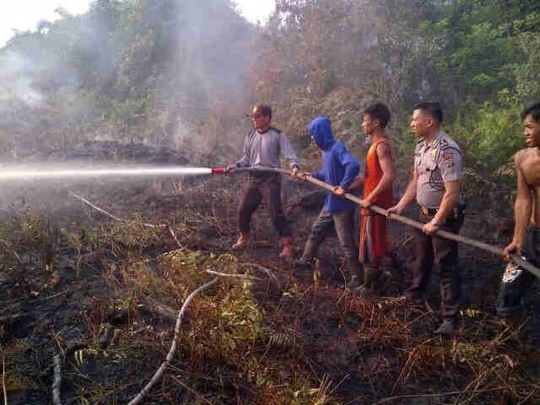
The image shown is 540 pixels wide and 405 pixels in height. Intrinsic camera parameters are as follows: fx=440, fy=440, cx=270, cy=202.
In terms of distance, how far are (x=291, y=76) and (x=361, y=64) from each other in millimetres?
2180

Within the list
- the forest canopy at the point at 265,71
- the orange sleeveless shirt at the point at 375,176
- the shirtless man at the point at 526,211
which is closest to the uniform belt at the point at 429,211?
the orange sleeveless shirt at the point at 375,176

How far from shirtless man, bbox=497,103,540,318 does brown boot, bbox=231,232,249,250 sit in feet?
9.88

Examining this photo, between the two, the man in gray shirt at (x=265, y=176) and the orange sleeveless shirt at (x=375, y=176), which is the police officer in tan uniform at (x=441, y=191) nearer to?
the orange sleeveless shirt at (x=375, y=176)

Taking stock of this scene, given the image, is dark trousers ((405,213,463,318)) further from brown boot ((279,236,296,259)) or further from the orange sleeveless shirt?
brown boot ((279,236,296,259))

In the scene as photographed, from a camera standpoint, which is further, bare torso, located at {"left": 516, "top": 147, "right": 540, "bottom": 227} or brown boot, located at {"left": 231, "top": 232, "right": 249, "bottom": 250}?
brown boot, located at {"left": 231, "top": 232, "right": 249, "bottom": 250}

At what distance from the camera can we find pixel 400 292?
4.41m

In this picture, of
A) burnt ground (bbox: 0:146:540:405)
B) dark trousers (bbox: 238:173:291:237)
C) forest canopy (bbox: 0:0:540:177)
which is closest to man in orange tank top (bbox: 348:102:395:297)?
burnt ground (bbox: 0:146:540:405)

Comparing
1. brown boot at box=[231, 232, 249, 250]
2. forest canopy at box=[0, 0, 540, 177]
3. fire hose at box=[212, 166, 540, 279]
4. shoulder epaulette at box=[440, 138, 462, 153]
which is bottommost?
brown boot at box=[231, 232, 249, 250]

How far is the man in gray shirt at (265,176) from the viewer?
17.3 feet

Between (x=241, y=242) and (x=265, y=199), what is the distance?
2.02 ft

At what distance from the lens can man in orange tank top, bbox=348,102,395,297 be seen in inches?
159

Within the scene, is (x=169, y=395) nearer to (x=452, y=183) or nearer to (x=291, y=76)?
(x=452, y=183)

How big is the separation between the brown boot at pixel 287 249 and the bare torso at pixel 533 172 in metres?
2.65

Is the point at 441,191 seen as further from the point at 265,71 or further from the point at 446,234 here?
the point at 265,71
